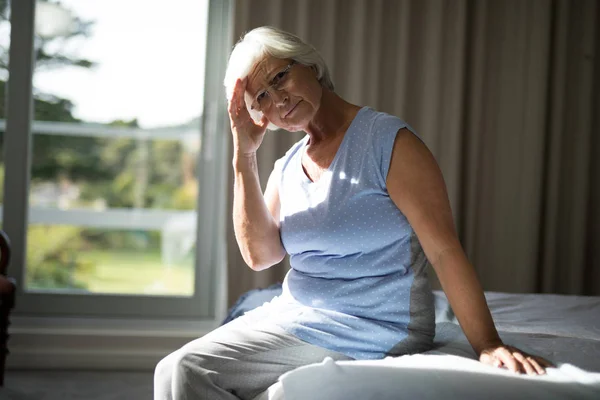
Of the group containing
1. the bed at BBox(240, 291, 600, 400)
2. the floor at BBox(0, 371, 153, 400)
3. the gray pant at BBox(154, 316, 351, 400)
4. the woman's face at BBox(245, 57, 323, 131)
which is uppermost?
the woman's face at BBox(245, 57, 323, 131)

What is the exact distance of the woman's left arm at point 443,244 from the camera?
1277mm

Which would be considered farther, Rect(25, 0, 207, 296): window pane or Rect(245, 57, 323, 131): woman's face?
Rect(25, 0, 207, 296): window pane

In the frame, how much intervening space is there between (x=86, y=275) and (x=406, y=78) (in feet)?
6.52

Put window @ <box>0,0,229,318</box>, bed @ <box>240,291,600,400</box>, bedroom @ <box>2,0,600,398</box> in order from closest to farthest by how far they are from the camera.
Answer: bed @ <box>240,291,600,400</box> → bedroom @ <box>2,0,600,398</box> → window @ <box>0,0,229,318</box>

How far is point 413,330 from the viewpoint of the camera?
145cm

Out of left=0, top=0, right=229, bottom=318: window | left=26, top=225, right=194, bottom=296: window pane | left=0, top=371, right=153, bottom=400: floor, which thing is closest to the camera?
left=0, top=371, right=153, bottom=400: floor

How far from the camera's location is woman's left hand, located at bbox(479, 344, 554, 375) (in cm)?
122

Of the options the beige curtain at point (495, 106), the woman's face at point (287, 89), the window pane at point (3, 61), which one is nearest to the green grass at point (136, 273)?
the beige curtain at point (495, 106)

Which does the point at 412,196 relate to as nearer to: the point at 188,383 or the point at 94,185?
the point at 188,383

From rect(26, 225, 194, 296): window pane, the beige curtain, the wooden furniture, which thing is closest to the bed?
the wooden furniture

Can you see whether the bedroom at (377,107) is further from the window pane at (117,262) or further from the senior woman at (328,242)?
the senior woman at (328,242)

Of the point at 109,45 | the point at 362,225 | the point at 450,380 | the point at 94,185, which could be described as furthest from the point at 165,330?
the point at 450,380

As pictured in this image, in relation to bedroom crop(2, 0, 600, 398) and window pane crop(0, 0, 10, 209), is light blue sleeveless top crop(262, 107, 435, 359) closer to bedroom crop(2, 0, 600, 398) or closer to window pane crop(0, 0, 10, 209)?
bedroom crop(2, 0, 600, 398)

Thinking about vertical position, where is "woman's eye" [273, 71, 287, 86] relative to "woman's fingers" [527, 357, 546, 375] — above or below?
above
